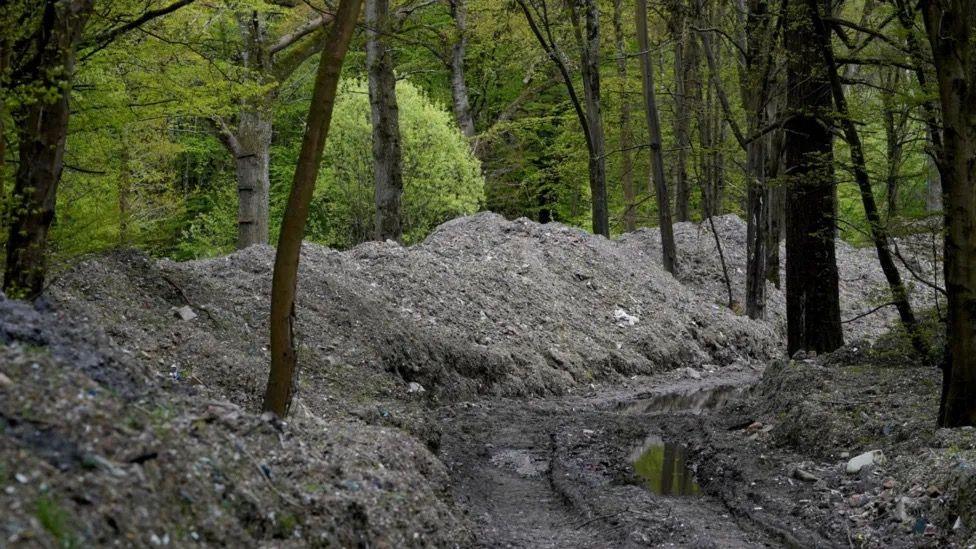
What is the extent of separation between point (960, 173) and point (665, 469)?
140 inches

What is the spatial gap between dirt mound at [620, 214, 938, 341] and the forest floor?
12.6 ft

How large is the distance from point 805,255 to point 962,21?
5181 mm

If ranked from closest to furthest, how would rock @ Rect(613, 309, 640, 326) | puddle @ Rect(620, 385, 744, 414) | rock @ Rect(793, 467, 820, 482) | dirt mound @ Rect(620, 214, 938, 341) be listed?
rock @ Rect(793, 467, 820, 482) → puddle @ Rect(620, 385, 744, 414) → rock @ Rect(613, 309, 640, 326) → dirt mound @ Rect(620, 214, 938, 341)

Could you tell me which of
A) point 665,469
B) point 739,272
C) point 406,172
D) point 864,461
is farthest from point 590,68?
point 864,461

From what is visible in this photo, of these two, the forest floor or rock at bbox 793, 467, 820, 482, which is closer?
the forest floor

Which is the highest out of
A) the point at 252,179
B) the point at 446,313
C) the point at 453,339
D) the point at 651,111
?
the point at 651,111

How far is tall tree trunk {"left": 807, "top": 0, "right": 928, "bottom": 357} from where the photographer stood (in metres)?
9.76

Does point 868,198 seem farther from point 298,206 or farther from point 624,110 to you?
point 624,110

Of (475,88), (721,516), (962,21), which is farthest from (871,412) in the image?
(475,88)

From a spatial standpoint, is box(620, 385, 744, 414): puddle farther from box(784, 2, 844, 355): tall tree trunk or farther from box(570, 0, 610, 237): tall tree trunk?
box(570, 0, 610, 237): tall tree trunk

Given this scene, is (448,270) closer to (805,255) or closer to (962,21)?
(805,255)

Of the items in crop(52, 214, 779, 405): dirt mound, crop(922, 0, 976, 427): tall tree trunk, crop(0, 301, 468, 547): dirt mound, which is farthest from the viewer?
crop(52, 214, 779, 405): dirt mound

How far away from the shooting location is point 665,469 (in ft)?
28.9

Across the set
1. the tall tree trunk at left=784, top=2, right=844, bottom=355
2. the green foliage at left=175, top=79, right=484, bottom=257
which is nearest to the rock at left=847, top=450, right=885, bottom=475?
the tall tree trunk at left=784, top=2, right=844, bottom=355
